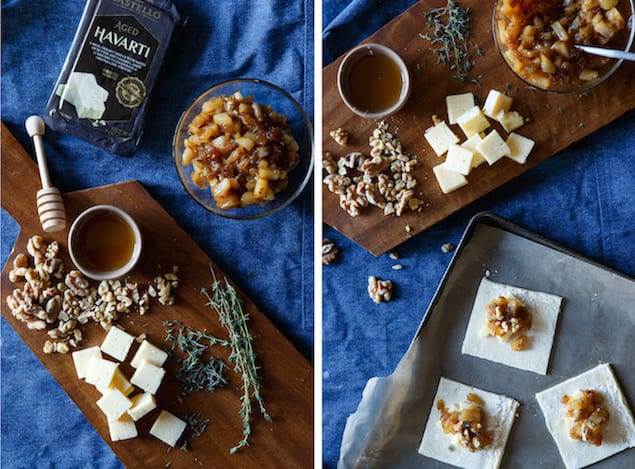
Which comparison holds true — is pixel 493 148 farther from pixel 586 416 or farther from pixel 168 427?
pixel 168 427

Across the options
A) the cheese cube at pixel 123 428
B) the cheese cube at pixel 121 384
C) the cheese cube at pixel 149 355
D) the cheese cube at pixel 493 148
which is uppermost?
the cheese cube at pixel 493 148

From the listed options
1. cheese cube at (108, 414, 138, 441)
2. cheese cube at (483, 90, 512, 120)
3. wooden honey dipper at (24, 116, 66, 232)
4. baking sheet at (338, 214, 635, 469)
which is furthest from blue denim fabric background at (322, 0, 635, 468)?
wooden honey dipper at (24, 116, 66, 232)

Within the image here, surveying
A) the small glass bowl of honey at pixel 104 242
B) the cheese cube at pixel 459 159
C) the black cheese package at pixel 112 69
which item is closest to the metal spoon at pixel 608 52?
the cheese cube at pixel 459 159

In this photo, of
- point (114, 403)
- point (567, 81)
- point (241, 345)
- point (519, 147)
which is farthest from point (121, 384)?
point (567, 81)

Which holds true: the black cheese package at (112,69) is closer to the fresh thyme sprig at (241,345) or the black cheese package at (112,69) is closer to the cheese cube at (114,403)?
the fresh thyme sprig at (241,345)

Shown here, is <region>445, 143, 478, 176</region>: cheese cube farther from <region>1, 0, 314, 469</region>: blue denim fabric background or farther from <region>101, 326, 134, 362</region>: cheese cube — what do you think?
<region>101, 326, 134, 362</region>: cheese cube

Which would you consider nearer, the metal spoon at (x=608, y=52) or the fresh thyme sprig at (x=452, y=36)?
the metal spoon at (x=608, y=52)

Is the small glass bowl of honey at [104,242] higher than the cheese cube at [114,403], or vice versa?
the small glass bowl of honey at [104,242]
